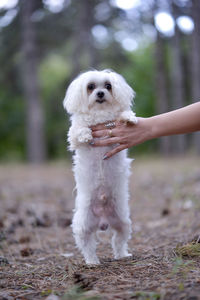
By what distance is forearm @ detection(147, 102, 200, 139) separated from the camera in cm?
285

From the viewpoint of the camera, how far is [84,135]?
3.32 m

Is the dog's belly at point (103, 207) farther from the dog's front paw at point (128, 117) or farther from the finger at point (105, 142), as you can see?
the dog's front paw at point (128, 117)

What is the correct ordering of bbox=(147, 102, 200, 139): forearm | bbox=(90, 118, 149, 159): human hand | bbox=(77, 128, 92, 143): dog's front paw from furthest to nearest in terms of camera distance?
bbox=(77, 128, 92, 143): dog's front paw < bbox=(90, 118, 149, 159): human hand < bbox=(147, 102, 200, 139): forearm

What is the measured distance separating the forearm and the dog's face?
0.53m

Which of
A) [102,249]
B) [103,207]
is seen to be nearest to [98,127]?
[103,207]

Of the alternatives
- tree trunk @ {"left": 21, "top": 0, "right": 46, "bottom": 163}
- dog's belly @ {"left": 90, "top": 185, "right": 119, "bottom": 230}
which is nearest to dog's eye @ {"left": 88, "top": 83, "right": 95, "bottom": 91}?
dog's belly @ {"left": 90, "top": 185, "right": 119, "bottom": 230}

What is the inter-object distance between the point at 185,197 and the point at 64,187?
342 centimetres

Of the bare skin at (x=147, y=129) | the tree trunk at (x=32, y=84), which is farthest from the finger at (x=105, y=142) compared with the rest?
the tree trunk at (x=32, y=84)

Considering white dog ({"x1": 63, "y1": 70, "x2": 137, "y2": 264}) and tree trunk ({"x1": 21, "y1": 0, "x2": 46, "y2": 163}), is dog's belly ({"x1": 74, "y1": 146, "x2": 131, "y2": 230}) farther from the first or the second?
tree trunk ({"x1": 21, "y1": 0, "x2": 46, "y2": 163})

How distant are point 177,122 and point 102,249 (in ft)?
6.37

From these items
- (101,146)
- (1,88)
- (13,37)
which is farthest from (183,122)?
(1,88)

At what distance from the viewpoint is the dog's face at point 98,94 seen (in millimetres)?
3471

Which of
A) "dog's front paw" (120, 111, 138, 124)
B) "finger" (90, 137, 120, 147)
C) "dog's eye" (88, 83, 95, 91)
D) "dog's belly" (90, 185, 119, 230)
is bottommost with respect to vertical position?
"dog's belly" (90, 185, 119, 230)

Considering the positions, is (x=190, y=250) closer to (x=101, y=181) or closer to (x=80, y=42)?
(x=101, y=181)
